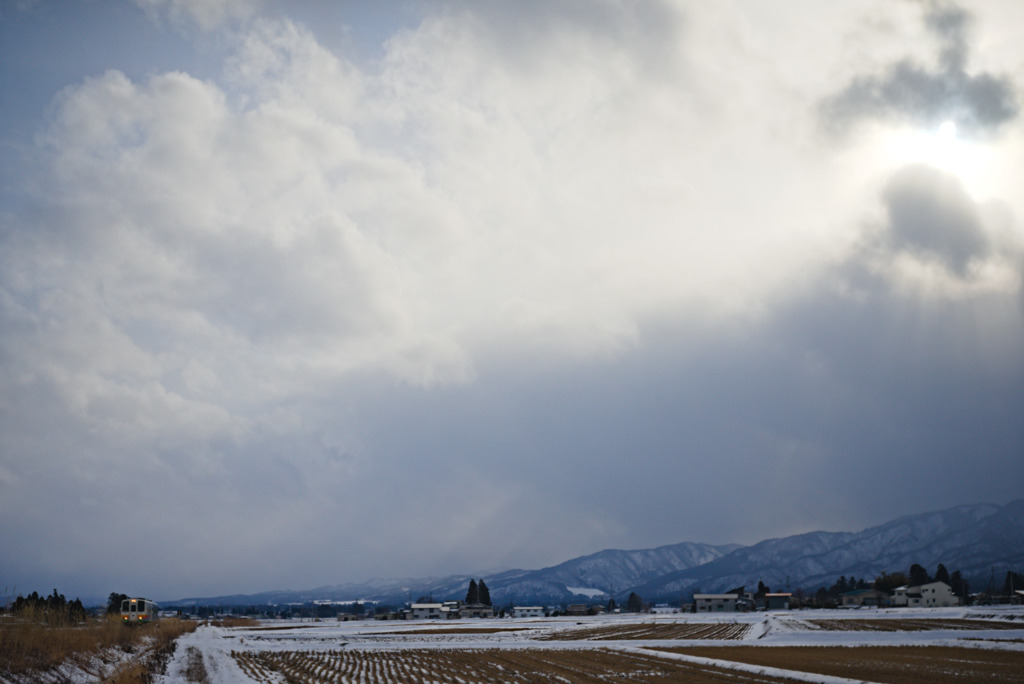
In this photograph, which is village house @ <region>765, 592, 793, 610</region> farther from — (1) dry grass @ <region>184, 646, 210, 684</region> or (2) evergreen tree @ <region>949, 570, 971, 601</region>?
(1) dry grass @ <region>184, 646, 210, 684</region>

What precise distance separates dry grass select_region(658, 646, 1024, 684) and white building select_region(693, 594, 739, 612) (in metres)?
147

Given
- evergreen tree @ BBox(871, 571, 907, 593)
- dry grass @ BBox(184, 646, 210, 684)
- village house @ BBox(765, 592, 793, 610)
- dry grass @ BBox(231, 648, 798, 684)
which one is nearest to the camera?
dry grass @ BBox(231, 648, 798, 684)

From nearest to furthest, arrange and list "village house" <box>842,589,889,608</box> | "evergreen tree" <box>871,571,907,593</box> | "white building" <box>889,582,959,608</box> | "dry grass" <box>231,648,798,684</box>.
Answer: "dry grass" <box>231,648,798,684</box> < "white building" <box>889,582,959,608</box> < "village house" <box>842,589,889,608</box> < "evergreen tree" <box>871,571,907,593</box>

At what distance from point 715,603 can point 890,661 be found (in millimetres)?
162339

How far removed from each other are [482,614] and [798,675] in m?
178

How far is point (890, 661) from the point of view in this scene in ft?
132

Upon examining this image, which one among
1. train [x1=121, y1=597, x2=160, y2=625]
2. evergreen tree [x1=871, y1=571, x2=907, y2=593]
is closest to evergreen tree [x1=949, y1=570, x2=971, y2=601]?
evergreen tree [x1=871, y1=571, x2=907, y2=593]

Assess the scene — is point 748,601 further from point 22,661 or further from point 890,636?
point 22,661

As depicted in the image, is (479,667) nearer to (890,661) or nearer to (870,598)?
(890,661)

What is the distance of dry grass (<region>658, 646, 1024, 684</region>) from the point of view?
1281 inches

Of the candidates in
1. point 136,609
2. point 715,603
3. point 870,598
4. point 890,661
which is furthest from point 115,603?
point 870,598

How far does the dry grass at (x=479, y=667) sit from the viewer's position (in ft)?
114

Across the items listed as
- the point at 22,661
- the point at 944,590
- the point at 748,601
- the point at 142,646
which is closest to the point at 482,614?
the point at 748,601

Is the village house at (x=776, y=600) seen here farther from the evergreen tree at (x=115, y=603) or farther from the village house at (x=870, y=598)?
the evergreen tree at (x=115, y=603)
